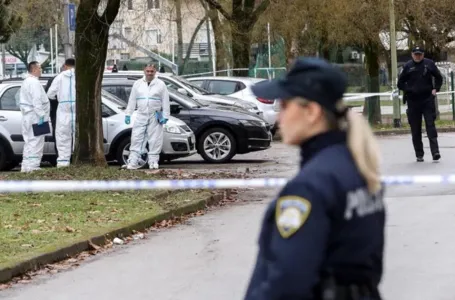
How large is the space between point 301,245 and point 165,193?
10.8 metres

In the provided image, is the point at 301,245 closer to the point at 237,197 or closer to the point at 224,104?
the point at 237,197

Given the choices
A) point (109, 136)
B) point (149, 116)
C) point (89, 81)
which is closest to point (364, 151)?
point (89, 81)

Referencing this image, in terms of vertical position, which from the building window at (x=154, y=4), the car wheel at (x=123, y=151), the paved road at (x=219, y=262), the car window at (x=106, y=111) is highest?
the building window at (x=154, y=4)

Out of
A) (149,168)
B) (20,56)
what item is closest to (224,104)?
(149,168)

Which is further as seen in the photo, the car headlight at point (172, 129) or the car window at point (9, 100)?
the car window at point (9, 100)

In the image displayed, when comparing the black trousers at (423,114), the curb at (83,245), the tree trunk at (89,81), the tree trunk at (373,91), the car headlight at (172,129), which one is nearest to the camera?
the curb at (83,245)

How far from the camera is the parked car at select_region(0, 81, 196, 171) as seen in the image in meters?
18.3

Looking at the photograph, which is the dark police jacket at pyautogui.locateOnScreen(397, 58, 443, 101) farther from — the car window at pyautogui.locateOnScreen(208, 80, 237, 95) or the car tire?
the car window at pyautogui.locateOnScreen(208, 80, 237, 95)

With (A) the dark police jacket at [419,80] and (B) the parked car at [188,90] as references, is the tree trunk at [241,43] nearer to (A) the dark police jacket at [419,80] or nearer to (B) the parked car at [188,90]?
(B) the parked car at [188,90]

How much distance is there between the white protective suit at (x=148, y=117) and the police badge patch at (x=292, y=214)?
14.1 metres

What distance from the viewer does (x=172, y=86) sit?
22188mm

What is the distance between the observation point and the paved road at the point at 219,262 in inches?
320

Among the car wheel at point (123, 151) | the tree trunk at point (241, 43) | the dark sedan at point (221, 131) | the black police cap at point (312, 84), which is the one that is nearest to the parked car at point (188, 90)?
the dark sedan at point (221, 131)

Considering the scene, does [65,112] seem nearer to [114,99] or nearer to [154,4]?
[114,99]
